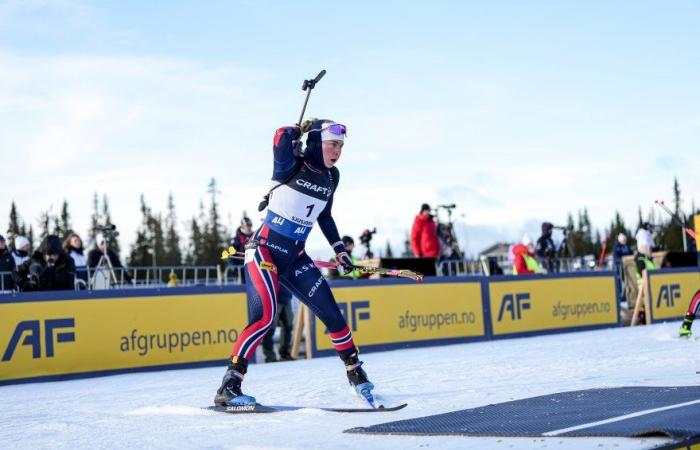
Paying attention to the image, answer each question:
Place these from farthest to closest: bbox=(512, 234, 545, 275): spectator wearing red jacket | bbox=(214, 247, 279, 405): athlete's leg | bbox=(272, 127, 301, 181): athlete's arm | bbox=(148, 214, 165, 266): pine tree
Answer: bbox=(148, 214, 165, 266): pine tree < bbox=(512, 234, 545, 275): spectator wearing red jacket < bbox=(214, 247, 279, 405): athlete's leg < bbox=(272, 127, 301, 181): athlete's arm

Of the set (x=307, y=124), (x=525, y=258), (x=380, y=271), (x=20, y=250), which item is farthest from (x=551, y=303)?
(x=307, y=124)

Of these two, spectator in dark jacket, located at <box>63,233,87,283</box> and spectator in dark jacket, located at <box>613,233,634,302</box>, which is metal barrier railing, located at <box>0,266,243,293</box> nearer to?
spectator in dark jacket, located at <box>63,233,87,283</box>

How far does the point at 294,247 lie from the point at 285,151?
0.82 metres

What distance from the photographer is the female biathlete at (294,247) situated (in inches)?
316

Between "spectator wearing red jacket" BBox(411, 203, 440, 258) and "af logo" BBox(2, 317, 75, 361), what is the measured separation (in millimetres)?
7545

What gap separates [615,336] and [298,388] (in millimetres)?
8576

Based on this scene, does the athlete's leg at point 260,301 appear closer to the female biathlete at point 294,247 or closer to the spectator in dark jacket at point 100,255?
the female biathlete at point 294,247

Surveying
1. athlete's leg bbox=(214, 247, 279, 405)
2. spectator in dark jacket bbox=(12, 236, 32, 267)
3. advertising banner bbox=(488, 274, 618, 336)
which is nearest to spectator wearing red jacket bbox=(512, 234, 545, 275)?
advertising banner bbox=(488, 274, 618, 336)

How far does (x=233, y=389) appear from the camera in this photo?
7.86 m

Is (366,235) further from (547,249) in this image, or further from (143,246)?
(143,246)

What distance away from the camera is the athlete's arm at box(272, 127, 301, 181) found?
7867 millimetres

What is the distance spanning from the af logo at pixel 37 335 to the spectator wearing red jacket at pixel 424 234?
7545 millimetres

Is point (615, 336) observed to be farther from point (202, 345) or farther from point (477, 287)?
point (202, 345)

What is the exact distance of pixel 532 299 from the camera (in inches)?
765
